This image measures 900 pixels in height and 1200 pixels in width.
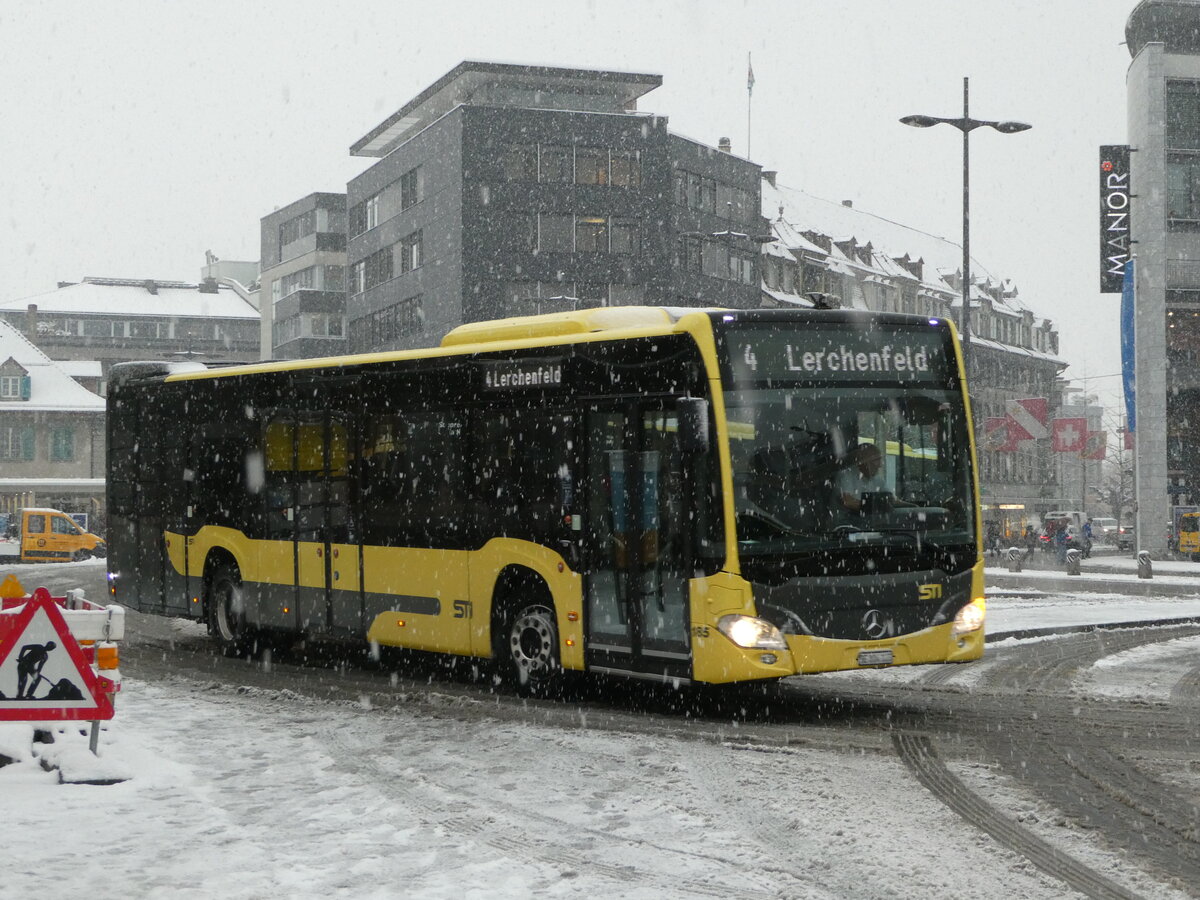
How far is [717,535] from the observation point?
1123 cm

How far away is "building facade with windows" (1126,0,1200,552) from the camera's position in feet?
182

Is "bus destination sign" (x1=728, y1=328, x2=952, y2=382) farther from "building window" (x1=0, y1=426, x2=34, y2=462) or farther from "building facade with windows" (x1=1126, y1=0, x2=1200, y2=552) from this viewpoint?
"building window" (x1=0, y1=426, x2=34, y2=462)

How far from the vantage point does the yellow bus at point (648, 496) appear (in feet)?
37.0

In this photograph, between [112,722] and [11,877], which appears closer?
[11,877]

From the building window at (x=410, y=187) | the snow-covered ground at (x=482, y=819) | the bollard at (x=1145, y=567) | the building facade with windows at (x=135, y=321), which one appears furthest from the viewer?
the building facade with windows at (x=135, y=321)

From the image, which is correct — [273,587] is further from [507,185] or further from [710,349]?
[507,185]

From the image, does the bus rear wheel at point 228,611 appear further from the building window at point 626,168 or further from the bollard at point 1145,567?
the building window at point 626,168

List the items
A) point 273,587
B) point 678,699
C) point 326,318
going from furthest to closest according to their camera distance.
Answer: point 326,318, point 273,587, point 678,699

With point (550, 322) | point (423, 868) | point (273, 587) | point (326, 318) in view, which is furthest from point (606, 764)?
point (326, 318)

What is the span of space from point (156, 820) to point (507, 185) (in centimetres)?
5150

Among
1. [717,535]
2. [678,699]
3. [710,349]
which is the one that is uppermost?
[710,349]

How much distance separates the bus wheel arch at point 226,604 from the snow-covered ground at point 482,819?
545 centimetres

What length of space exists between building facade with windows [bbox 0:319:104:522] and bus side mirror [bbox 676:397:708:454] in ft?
226

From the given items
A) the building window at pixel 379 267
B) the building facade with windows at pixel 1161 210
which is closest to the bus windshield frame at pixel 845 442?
the building facade with windows at pixel 1161 210
